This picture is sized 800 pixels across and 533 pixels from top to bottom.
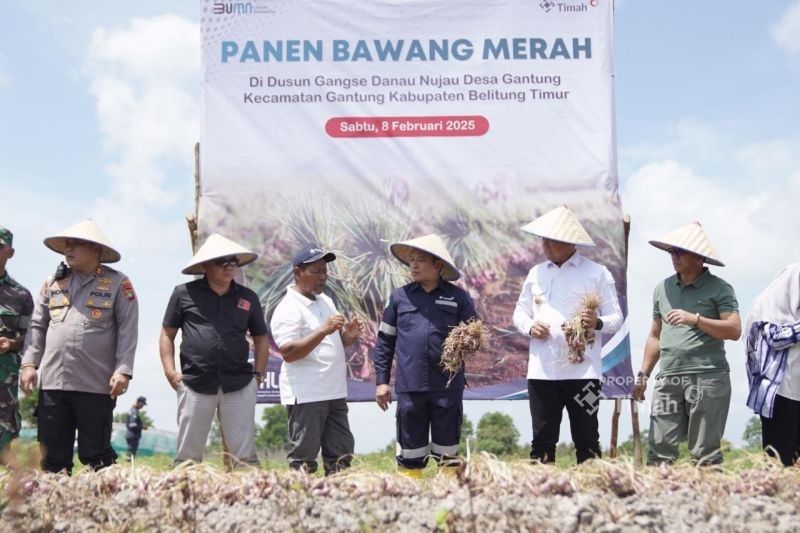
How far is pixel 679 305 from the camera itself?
17.5 ft

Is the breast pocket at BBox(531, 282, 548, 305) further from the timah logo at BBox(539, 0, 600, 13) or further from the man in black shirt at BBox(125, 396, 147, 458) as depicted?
the man in black shirt at BBox(125, 396, 147, 458)

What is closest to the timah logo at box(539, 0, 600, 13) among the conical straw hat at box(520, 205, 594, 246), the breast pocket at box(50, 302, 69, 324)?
the conical straw hat at box(520, 205, 594, 246)

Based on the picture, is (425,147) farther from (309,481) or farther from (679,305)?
(309,481)

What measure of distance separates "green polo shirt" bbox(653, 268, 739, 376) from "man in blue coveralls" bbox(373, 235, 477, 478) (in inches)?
50.0

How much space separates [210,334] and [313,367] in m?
0.65

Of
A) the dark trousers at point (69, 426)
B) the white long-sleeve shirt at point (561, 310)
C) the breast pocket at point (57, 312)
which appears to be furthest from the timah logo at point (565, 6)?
the dark trousers at point (69, 426)

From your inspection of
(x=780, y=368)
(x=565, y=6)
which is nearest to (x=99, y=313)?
(x=780, y=368)

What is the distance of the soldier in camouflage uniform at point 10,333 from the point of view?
547 centimetres

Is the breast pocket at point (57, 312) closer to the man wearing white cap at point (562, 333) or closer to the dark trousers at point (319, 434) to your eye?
the dark trousers at point (319, 434)

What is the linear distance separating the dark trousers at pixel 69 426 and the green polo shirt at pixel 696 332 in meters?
3.49

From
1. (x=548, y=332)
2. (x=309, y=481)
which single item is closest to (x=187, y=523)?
(x=309, y=481)

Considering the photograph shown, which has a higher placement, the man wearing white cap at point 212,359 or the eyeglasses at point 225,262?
the eyeglasses at point 225,262

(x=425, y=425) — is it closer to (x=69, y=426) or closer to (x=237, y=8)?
(x=69, y=426)

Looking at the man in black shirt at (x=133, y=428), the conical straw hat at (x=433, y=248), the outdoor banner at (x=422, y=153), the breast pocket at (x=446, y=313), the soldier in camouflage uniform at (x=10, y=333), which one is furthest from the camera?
the man in black shirt at (x=133, y=428)
